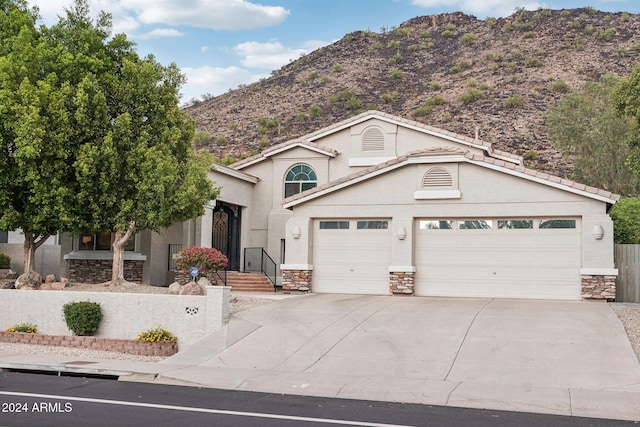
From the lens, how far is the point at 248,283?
2400cm

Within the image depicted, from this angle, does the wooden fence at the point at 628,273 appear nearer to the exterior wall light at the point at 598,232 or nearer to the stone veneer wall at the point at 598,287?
the stone veneer wall at the point at 598,287

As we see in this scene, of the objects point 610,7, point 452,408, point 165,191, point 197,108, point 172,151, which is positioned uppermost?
point 610,7

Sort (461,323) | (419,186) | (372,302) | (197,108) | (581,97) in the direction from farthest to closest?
1. (197,108)
2. (581,97)
3. (419,186)
4. (372,302)
5. (461,323)

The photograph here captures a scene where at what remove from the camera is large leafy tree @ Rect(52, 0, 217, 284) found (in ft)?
64.4

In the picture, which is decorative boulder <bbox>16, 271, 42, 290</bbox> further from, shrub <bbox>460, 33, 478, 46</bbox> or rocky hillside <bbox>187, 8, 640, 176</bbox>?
shrub <bbox>460, 33, 478, 46</bbox>

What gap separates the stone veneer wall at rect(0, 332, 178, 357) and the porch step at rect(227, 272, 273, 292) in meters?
→ 8.20

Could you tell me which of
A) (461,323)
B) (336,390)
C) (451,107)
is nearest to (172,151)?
(461,323)

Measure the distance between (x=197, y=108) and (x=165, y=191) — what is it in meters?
50.3

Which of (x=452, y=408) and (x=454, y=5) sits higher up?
(x=454, y=5)

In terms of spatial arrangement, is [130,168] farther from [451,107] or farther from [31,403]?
[451,107]

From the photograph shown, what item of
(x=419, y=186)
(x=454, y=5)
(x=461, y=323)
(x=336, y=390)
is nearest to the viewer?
(x=336, y=390)

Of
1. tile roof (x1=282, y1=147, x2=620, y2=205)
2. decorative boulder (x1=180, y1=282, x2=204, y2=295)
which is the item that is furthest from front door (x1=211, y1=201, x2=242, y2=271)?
decorative boulder (x1=180, y1=282, x2=204, y2=295)

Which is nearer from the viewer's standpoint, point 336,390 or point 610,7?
point 336,390

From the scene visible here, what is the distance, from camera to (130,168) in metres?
20.2
